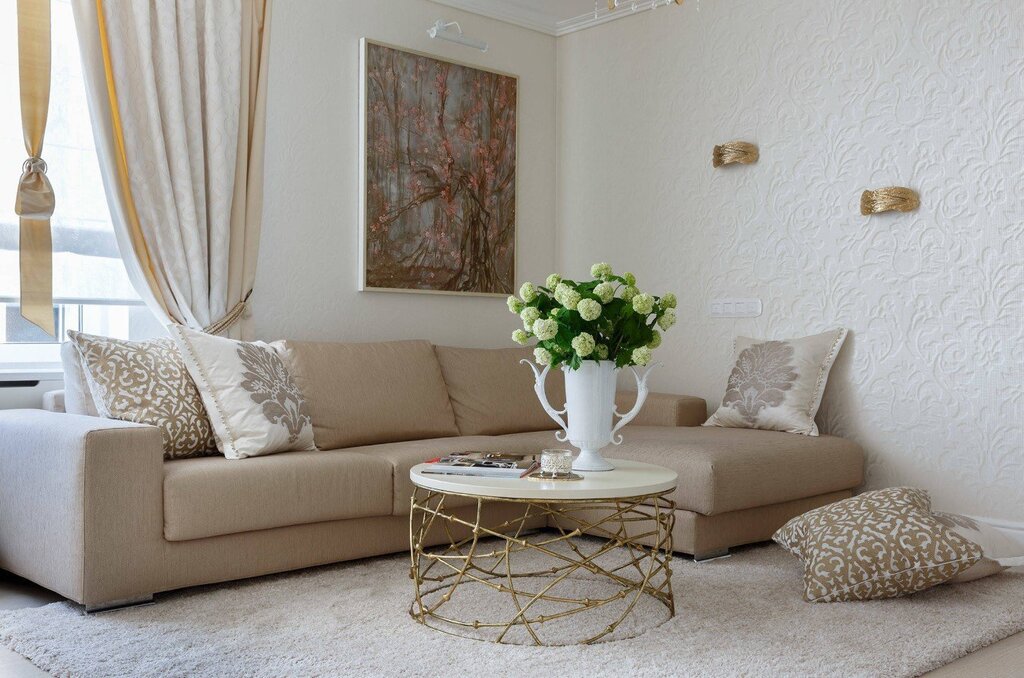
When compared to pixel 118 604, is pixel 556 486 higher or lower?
higher

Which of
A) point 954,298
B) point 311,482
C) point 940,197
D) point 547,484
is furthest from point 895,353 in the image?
point 311,482

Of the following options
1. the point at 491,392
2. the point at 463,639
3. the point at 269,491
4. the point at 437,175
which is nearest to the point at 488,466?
the point at 463,639

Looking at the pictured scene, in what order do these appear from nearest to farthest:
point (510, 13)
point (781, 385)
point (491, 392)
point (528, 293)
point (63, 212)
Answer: point (528, 293)
point (63, 212)
point (781, 385)
point (491, 392)
point (510, 13)

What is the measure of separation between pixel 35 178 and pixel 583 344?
227cm

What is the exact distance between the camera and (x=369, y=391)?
412cm

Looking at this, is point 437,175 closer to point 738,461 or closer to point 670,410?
point 670,410

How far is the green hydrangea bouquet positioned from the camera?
2.98 m

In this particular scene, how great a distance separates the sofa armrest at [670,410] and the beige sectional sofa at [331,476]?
0.01m

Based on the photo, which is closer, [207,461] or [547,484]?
[547,484]

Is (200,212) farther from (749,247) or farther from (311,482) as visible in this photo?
(749,247)

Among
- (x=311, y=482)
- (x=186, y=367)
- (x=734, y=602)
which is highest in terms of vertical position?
(x=186, y=367)

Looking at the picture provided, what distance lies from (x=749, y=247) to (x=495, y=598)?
252 centimetres

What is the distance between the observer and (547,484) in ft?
8.98

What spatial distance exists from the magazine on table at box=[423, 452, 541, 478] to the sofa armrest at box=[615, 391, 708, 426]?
169 centimetres
